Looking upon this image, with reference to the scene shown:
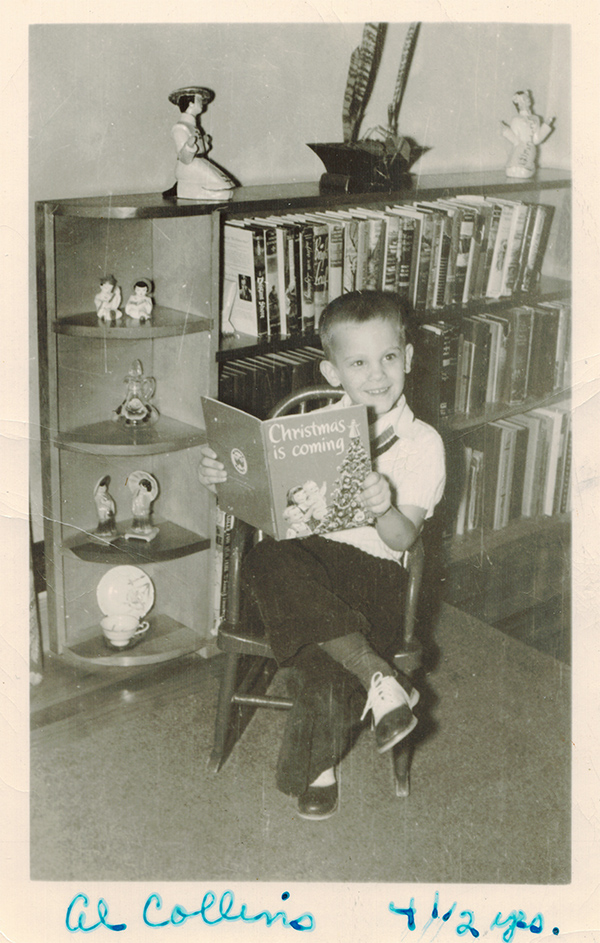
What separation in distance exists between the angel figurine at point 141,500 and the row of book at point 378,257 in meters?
0.45

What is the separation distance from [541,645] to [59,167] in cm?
180

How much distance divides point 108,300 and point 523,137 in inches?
57.9

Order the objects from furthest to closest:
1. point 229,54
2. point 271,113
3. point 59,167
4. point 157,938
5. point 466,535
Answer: point 466,535
point 271,113
point 229,54
point 59,167
point 157,938

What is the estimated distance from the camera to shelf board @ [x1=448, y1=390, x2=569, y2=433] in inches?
109

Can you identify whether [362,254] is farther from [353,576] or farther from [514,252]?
[353,576]

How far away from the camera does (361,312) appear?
188cm

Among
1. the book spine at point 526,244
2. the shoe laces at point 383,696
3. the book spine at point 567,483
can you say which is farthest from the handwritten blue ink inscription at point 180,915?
the book spine at point 526,244

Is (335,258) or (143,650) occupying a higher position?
(335,258)

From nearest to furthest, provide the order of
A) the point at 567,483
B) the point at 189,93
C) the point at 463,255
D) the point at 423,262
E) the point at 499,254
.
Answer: the point at 189,93
the point at 423,262
the point at 463,255
the point at 499,254
the point at 567,483

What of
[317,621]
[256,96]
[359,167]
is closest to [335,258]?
[359,167]

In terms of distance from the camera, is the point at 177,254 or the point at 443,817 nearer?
the point at 443,817

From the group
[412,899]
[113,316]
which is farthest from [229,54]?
[412,899]

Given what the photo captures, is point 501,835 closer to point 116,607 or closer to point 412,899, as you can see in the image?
point 412,899

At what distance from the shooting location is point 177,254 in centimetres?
223
